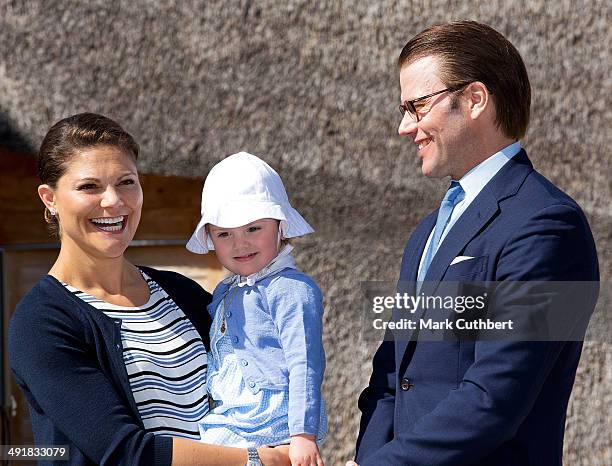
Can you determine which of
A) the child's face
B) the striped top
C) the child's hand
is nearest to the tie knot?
the child's face

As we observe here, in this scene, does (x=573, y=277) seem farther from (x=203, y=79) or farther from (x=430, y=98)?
(x=203, y=79)

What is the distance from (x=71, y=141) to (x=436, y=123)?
105 centimetres

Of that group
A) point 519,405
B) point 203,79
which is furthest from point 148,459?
point 203,79

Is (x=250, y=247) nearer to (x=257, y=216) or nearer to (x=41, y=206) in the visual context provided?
(x=257, y=216)

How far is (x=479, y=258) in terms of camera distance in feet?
7.30

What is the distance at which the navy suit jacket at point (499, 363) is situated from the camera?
2.10 meters

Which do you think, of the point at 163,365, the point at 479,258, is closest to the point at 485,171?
the point at 479,258

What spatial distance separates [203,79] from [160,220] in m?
0.89

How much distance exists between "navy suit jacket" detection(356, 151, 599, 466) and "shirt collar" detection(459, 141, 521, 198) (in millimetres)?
26

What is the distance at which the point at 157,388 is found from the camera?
2584mm

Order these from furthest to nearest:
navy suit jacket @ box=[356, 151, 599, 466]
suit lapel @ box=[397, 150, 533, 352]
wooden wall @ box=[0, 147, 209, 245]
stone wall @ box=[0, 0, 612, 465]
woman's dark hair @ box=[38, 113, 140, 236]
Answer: wooden wall @ box=[0, 147, 209, 245] < stone wall @ box=[0, 0, 612, 465] < woman's dark hair @ box=[38, 113, 140, 236] < suit lapel @ box=[397, 150, 533, 352] < navy suit jacket @ box=[356, 151, 599, 466]

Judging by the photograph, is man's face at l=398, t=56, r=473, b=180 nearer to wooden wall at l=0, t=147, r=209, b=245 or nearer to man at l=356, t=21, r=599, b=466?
man at l=356, t=21, r=599, b=466

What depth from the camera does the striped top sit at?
2561 millimetres

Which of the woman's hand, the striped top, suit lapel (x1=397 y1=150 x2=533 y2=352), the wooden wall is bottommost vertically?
the woman's hand
